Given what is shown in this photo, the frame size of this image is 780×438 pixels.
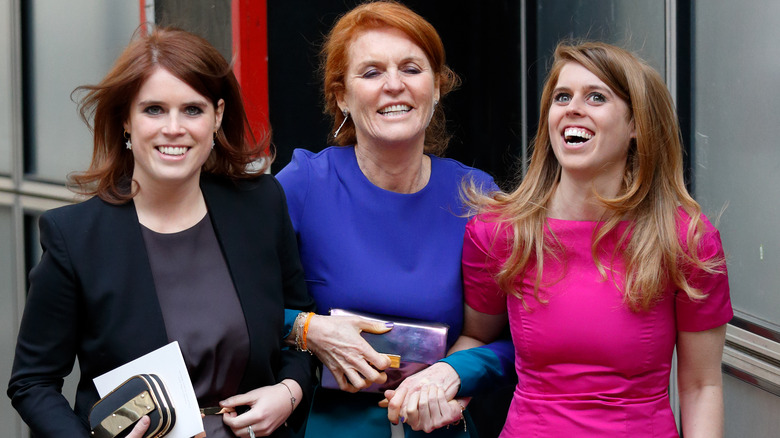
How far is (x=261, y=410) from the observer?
2.34 metres

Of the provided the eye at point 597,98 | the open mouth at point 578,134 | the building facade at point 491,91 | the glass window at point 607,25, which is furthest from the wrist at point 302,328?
the glass window at point 607,25

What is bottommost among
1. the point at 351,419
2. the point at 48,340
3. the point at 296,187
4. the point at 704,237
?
the point at 351,419

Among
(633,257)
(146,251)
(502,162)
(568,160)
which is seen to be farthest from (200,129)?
(502,162)

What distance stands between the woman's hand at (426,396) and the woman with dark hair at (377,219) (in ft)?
0.05

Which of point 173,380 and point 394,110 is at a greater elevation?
point 394,110

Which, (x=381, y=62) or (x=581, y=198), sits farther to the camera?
(x=381, y=62)

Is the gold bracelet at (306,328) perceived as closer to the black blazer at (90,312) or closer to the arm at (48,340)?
the black blazer at (90,312)

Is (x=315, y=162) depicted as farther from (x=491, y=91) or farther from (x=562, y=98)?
(x=491, y=91)

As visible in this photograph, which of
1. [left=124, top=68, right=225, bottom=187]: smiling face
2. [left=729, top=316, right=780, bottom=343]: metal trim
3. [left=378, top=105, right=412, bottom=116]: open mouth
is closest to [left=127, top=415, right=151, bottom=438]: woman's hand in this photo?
[left=124, top=68, right=225, bottom=187]: smiling face

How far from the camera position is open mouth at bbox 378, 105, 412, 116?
273 centimetres

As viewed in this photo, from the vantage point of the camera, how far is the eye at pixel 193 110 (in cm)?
236

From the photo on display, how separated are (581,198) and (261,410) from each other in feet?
3.41

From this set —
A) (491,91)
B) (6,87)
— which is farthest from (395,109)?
(6,87)

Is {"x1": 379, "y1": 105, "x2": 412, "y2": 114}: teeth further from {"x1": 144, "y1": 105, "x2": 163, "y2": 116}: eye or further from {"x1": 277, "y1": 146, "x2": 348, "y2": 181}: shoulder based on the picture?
{"x1": 144, "y1": 105, "x2": 163, "y2": 116}: eye
